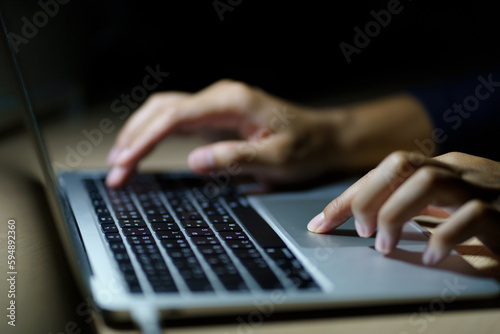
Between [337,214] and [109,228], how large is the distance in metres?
0.23

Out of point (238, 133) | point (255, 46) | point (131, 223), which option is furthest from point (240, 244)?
point (255, 46)

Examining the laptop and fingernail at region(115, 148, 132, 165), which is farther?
fingernail at region(115, 148, 132, 165)

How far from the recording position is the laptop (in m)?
0.41

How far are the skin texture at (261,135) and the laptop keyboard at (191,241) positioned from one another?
60 mm

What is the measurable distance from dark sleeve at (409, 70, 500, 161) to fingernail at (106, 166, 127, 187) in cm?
54

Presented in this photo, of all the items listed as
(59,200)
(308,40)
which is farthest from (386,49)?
(59,200)

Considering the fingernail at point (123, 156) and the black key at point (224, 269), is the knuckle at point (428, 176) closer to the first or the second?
the black key at point (224, 269)

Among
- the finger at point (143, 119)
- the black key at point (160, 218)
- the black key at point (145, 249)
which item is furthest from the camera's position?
the finger at point (143, 119)

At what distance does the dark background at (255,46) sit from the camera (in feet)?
3.77

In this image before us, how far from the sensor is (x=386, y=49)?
1330mm

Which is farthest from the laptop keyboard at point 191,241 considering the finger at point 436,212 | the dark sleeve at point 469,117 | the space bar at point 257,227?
the dark sleeve at point 469,117

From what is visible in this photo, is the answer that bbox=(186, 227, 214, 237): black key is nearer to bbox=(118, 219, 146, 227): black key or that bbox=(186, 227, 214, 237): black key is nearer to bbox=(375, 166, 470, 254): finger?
bbox=(118, 219, 146, 227): black key

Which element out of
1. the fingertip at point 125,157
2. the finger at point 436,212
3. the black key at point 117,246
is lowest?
the finger at point 436,212

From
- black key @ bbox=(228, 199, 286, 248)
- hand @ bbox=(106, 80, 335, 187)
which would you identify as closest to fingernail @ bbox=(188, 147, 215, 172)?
hand @ bbox=(106, 80, 335, 187)
